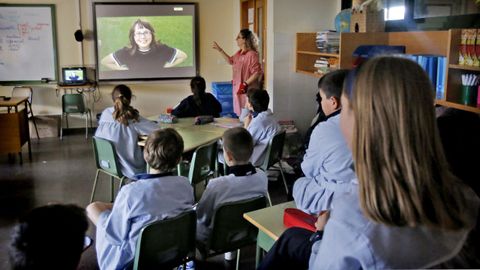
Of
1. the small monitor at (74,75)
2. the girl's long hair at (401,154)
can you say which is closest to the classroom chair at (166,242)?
→ the girl's long hair at (401,154)

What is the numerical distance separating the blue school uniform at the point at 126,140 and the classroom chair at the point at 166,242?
163cm

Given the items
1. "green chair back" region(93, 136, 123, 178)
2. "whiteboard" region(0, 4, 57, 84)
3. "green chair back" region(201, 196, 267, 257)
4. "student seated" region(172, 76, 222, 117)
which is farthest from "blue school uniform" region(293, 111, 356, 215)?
"whiteboard" region(0, 4, 57, 84)

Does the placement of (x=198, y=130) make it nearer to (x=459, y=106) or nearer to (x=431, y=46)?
(x=431, y=46)

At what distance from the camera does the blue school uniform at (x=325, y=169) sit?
2.18 m

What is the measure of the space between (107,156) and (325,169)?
2174mm

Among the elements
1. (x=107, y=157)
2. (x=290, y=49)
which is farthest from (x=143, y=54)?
(x=107, y=157)

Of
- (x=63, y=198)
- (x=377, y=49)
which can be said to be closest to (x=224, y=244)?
(x=377, y=49)

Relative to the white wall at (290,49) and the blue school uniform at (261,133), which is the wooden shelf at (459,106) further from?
the white wall at (290,49)

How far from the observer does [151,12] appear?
7.63 meters

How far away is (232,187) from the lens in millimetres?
2615

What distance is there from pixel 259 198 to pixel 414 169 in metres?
1.61

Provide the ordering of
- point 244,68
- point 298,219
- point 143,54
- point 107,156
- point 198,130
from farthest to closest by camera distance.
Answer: point 143,54 → point 244,68 → point 198,130 → point 107,156 → point 298,219

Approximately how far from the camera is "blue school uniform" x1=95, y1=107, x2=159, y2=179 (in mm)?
3922

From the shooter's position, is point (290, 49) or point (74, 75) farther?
point (74, 75)
